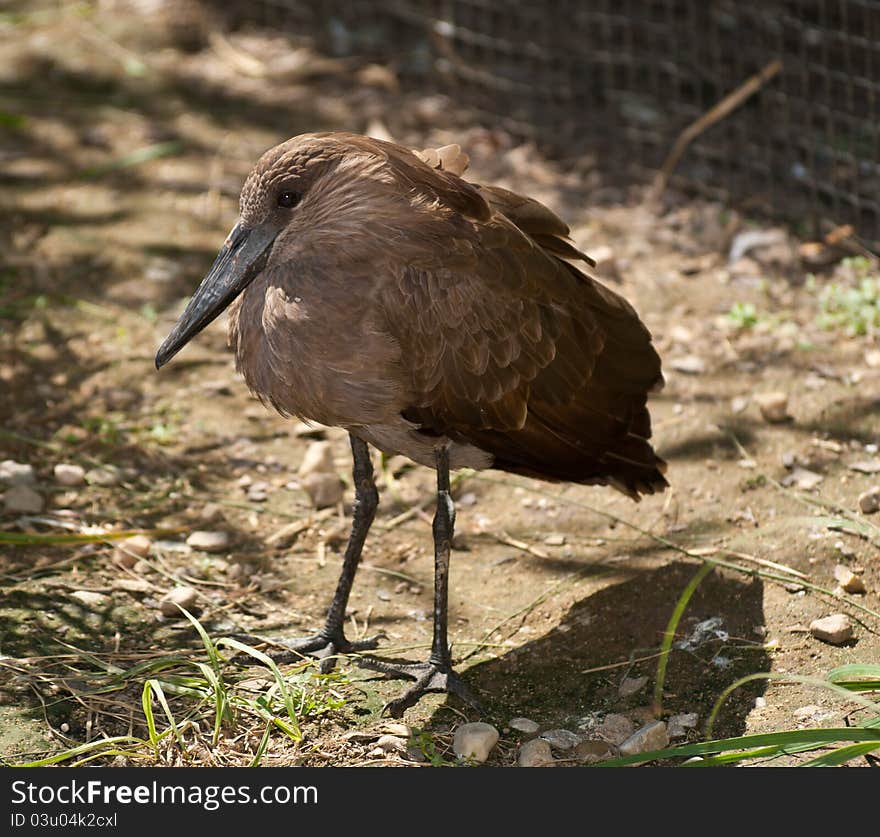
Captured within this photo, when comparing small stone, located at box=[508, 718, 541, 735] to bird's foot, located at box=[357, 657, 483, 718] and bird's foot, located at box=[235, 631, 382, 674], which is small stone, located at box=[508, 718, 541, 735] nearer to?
bird's foot, located at box=[357, 657, 483, 718]

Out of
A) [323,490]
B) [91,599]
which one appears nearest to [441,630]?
[323,490]

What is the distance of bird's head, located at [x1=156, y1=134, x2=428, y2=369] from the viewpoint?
375cm

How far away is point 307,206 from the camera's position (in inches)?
150

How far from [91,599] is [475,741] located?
55.0 inches

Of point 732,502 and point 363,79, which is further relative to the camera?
point 363,79

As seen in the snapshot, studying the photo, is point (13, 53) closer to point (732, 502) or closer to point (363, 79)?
point (363, 79)

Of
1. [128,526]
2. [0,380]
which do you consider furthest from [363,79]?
[128,526]

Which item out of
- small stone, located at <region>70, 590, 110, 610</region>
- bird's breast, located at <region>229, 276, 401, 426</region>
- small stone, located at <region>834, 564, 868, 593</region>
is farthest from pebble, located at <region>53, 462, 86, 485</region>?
small stone, located at <region>834, 564, 868, 593</region>

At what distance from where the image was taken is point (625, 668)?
4105 mm

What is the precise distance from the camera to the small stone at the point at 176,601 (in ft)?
14.2

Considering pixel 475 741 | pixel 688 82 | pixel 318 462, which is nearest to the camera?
pixel 475 741

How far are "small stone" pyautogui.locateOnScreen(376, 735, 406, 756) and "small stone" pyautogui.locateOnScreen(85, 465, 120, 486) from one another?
169 cm

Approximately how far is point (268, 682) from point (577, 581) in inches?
44.5

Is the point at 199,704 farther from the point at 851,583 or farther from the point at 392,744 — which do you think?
the point at 851,583
